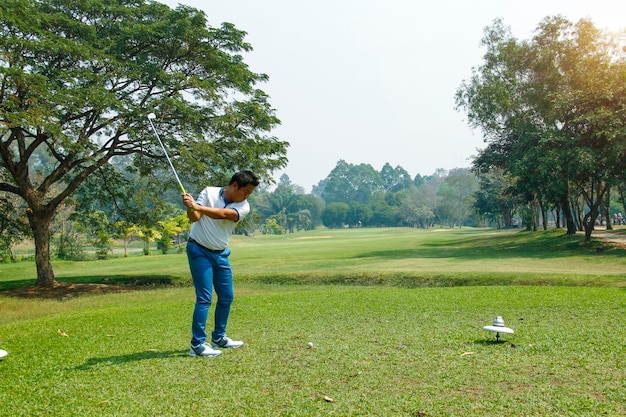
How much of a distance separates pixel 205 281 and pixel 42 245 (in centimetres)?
1700

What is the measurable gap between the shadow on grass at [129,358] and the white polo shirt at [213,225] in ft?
4.64

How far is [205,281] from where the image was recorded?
6.53 metres

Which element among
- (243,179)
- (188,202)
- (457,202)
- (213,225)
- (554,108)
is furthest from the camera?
(457,202)

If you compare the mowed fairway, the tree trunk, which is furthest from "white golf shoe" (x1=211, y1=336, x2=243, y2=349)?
the tree trunk

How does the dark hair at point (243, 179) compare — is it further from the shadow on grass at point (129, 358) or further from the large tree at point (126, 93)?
the large tree at point (126, 93)

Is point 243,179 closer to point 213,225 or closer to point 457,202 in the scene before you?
point 213,225

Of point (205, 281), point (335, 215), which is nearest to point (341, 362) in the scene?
point (205, 281)

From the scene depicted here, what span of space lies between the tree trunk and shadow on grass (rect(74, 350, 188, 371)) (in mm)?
16087

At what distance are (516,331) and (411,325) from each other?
1.56 meters

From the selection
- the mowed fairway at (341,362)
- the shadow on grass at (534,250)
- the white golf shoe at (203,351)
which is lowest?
the shadow on grass at (534,250)

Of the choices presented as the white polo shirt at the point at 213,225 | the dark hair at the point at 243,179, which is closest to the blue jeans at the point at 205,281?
the white polo shirt at the point at 213,225

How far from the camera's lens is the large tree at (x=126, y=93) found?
17906 mm

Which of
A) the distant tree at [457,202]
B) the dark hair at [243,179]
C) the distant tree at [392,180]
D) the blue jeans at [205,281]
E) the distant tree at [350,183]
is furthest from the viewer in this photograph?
the distant tree at [392,180]

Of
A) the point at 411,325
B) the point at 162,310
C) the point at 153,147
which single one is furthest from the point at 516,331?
the point at 153,147
